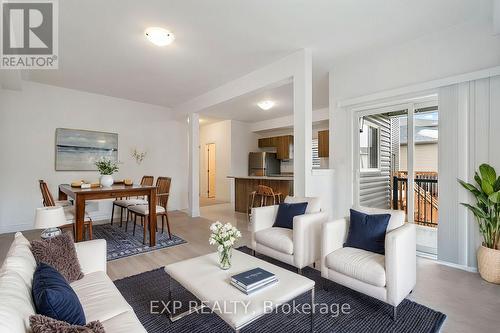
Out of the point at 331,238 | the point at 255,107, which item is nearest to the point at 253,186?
the point at 255,107

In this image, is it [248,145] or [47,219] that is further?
[248,145]

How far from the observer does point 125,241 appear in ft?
12.3

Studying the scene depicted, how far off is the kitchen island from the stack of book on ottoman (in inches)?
138

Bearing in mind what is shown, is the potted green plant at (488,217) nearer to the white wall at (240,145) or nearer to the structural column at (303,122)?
the structural column at (303,122)

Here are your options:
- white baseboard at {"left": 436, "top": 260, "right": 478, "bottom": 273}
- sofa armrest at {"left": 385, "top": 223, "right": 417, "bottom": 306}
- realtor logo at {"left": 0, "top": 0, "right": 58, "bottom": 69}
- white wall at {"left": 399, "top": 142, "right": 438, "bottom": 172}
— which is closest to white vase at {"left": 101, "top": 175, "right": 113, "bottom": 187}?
realtor logo at {"left": 0, "top": 0, "right": 58, "bottom": 69}

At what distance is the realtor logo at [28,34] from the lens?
96.7 inches

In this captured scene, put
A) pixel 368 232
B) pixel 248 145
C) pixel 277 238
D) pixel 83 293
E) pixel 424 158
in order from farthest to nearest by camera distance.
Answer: pixel 248 145 < pixel 424 158 < pixel 277 238 < pixel 368 232 < pixel 83 293

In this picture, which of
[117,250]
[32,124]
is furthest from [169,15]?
[32,124]

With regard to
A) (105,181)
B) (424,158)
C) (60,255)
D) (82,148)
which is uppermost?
(82,148)

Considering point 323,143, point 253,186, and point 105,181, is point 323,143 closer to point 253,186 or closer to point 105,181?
point 253,186

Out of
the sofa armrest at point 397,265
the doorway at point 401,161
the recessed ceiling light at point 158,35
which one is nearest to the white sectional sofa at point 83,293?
the sofa armrest at point 397,265

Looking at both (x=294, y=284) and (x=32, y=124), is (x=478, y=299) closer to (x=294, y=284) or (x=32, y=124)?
(x=294, y=284)

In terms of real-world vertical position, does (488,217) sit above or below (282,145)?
below

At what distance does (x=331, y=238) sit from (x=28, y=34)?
408 centimetres
